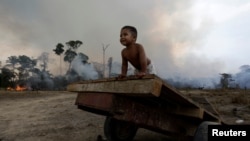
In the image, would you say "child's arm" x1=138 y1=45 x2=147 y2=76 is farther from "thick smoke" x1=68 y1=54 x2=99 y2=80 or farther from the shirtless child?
"thick smoke" x1=68 y1=54 x2=99 y2=80

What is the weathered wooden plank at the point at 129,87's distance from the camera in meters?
3.53

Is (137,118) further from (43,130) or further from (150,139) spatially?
(43,130)

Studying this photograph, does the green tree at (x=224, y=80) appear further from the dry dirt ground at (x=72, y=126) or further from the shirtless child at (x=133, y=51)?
the shirtless child at (x=133, y=51)

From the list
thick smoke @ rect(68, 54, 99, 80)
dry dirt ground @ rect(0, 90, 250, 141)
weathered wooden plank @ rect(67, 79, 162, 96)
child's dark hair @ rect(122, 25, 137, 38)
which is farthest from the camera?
thick smoke @ rect(68, 54, 99, 80)

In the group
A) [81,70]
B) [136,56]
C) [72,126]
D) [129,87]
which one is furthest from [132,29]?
[81,70]

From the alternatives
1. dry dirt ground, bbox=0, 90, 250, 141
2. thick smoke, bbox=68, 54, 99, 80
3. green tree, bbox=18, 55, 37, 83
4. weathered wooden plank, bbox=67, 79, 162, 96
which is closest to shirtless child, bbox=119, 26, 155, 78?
weathered wooden plank, bbox=67, 79, 162, 96

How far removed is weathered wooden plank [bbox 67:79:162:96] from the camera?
3.53m

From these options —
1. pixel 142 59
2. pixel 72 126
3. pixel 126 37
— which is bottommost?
pixel 72 126

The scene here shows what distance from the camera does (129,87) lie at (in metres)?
3.85

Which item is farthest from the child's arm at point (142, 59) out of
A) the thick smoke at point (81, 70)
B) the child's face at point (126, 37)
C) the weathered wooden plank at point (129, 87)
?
the thick smoke at point (81, 70)

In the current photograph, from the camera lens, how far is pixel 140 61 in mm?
4781

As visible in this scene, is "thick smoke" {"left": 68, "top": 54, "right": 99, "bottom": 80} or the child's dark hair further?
"thick smoke" {"left": 68, "top": 54, "right": 99, "bottom": 80}

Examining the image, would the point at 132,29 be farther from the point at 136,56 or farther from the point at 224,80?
the point at 224,80

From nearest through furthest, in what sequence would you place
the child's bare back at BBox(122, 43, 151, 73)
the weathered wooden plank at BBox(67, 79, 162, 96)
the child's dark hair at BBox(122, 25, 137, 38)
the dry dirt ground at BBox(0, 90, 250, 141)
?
the weathered wooden plank at BBox(67, 79, 162, 96) < the child's dark hair at BBox(122, 25, 137, 38) < the child's bare back at BBox(122, 43, 151, 73) < the dry dirt ground at BBox(0, 90, 250, 141)
